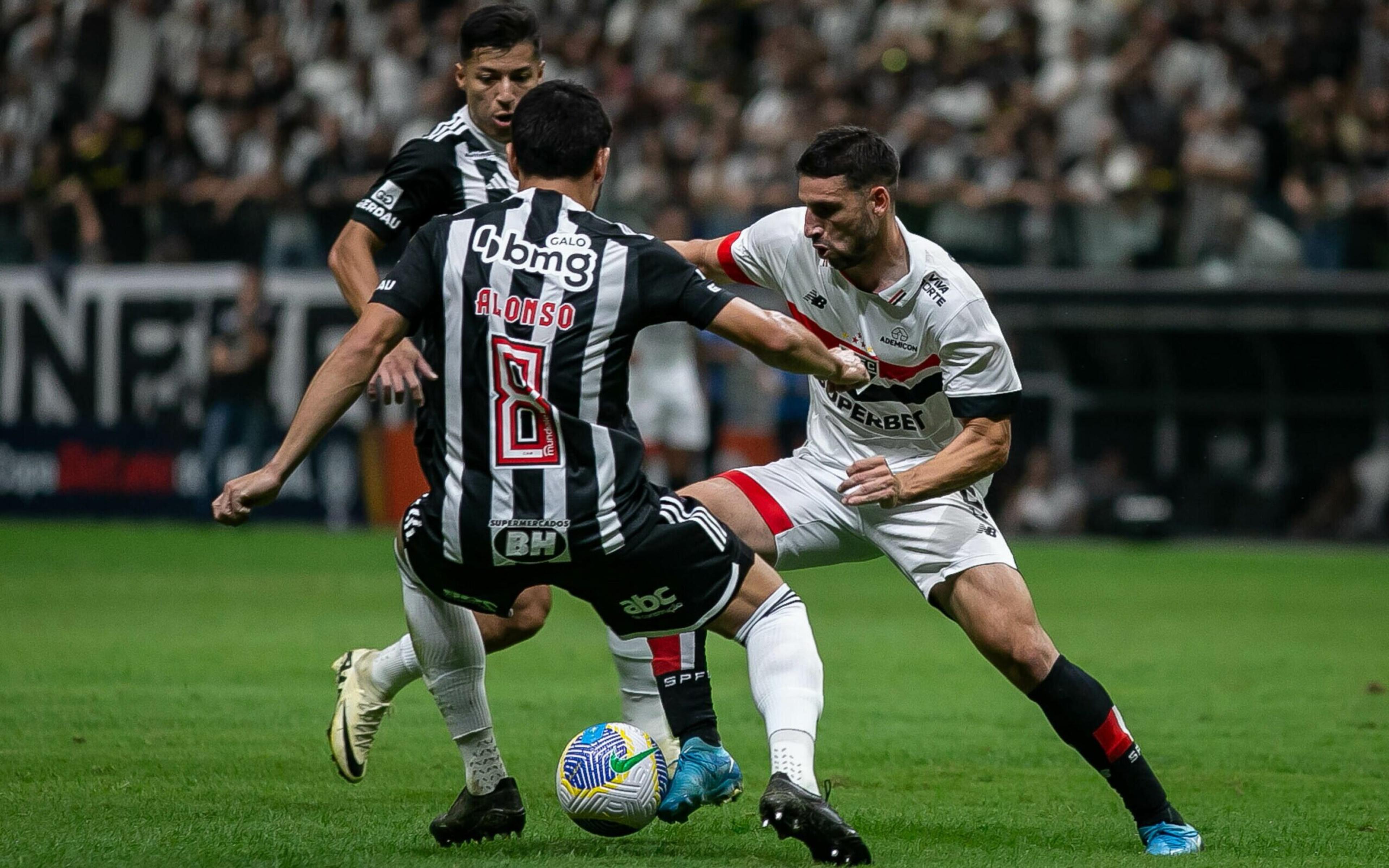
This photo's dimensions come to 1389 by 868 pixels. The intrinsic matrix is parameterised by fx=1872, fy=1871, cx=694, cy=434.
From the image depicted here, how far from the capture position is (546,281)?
5.02m

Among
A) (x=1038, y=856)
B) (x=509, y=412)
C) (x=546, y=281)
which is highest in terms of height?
(x=546, y=281)

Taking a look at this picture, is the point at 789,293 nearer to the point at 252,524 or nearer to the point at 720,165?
the point at 720,165

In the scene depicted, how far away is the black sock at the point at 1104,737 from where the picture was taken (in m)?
5.67

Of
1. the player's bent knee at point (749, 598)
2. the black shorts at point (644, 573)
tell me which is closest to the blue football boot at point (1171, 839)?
the player's bent knee at point (749, 598)

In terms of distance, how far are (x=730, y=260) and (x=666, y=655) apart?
1.49 m

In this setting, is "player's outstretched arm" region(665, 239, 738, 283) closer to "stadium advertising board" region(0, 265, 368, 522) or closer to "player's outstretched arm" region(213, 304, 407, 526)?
"player's outstretched arm" region(213, 304, 407, 526)

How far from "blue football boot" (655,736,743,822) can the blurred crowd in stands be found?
11453 millimetres

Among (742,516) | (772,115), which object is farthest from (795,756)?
(772,115)

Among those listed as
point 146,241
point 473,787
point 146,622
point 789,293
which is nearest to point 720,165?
point 146,241

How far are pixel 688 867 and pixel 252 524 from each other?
1430cm

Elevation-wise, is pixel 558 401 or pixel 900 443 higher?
pixel 558 401

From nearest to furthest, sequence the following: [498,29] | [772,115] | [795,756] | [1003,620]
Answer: [795,756]
[1003,620]
[498,29]
[772,115]

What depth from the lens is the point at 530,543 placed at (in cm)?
503

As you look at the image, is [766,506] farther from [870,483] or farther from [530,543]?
[530,543]
